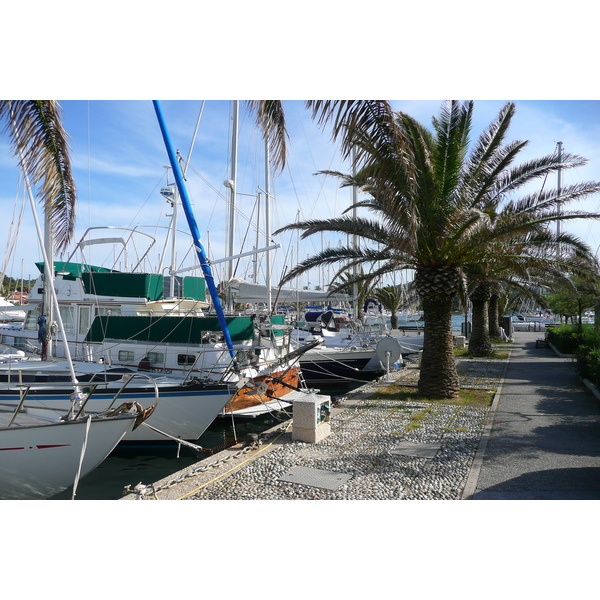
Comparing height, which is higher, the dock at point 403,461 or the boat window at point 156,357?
the boat window at point 156,357

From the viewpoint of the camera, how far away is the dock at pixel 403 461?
5.73 m

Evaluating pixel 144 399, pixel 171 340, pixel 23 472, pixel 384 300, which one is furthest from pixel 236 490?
pixel 384 300

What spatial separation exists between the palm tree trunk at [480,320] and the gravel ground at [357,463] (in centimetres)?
1153

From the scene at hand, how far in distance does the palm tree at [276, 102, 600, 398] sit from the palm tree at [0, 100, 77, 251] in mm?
4923

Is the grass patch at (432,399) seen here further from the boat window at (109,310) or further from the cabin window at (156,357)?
the boat window at (109,310)

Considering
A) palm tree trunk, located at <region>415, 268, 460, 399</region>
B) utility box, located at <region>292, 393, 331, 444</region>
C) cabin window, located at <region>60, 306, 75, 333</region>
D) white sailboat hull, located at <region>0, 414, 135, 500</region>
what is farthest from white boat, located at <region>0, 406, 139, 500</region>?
palm tree trunk, located at <region>415, 268, 460, 399</region>

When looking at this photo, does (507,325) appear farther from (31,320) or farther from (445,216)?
(31,320)

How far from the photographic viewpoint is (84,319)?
43.6 feet

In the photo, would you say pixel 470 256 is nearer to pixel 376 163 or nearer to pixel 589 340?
pixel 376 163

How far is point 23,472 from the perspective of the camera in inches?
260

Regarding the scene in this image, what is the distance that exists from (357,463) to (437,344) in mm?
5678

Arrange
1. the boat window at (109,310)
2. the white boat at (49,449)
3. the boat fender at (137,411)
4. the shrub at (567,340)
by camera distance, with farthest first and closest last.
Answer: the shrub at (567,340) → the boat window at (109,310) → the boat fender at (137,411) → the white boat at (49,449)

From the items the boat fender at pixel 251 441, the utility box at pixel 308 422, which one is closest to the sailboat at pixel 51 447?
the boat fender at pixel 251 441

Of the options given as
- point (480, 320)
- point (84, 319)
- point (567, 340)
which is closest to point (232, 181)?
point (84, 319)
